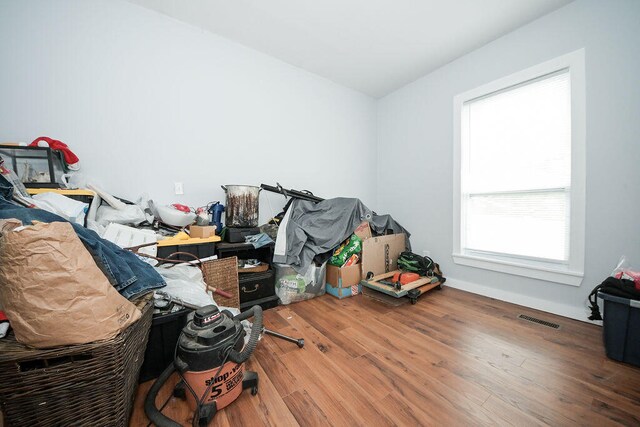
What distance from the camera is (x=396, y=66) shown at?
8.99ft

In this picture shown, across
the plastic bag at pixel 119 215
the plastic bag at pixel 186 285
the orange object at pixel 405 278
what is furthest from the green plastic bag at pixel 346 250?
the plastic bag at pixel 119 215

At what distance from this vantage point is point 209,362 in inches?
37.3

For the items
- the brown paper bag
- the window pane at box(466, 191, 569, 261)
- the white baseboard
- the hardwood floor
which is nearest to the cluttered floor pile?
the brown paper bag

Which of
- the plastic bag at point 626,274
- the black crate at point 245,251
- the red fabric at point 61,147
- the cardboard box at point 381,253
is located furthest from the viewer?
the cardboard box at point 381,253

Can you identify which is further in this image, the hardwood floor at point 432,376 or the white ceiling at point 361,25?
the white ceiling at point 361,25

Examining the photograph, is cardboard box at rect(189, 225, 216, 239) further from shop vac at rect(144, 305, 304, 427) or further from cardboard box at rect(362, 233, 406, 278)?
cardboard box at rect(362, 233, 406, 278)

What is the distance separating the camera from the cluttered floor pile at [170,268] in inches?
27.0

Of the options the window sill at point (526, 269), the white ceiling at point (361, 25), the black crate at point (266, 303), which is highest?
the white ceiling at point (361, 25)

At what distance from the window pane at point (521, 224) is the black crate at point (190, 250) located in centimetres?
273

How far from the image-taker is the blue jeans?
2.84 ft

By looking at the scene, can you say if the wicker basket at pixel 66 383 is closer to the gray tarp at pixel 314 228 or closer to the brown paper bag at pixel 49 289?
the brown paper bag at pixel 49 289

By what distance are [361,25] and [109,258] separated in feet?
8.63

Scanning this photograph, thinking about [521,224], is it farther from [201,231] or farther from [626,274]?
[201,231]

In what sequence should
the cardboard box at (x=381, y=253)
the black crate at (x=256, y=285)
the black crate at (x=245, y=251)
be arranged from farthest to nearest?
the cardboard box at (x=381, y=253), the black crate at (x=256, y=285), the black crate at (x=245, y=251)
